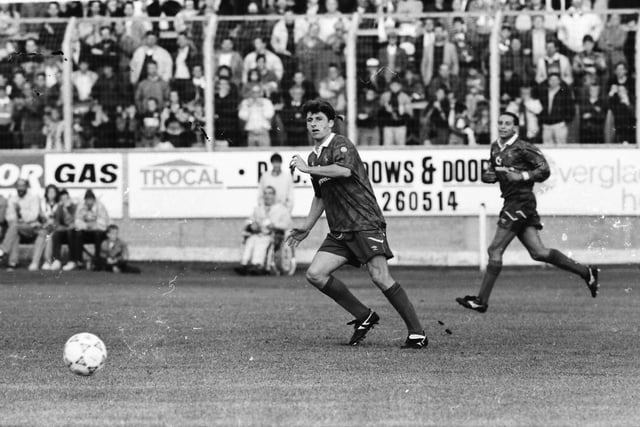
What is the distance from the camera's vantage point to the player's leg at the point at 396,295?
11.7 m

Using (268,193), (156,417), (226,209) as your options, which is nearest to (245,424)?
(156,417)

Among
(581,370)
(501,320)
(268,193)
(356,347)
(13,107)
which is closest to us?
(581,370)

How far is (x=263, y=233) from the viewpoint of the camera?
23.5 meters

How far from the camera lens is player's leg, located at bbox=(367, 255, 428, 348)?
1167cm

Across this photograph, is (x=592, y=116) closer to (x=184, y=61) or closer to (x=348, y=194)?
(x=184, y=61)

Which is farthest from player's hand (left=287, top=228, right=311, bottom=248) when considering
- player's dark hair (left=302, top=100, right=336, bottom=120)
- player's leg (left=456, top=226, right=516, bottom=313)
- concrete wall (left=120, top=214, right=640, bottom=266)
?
concrete wall (left=120, top=214, right=640, bottom=266)

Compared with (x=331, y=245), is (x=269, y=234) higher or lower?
lower

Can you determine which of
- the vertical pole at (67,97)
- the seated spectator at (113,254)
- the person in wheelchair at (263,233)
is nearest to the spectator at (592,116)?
the person in wheelchair at (263,233)

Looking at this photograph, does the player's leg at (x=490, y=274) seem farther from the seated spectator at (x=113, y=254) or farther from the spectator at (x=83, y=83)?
the spectator at (x=83, y=83)

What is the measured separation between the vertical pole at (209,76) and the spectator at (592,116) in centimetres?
637

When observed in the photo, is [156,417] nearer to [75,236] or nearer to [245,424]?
[245,424]

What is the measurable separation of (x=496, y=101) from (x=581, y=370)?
1446 centimetres

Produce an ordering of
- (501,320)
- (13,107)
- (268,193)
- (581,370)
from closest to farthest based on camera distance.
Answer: (581,370) < (501,320) < (268,193) < (13,107)

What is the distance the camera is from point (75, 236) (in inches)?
926
